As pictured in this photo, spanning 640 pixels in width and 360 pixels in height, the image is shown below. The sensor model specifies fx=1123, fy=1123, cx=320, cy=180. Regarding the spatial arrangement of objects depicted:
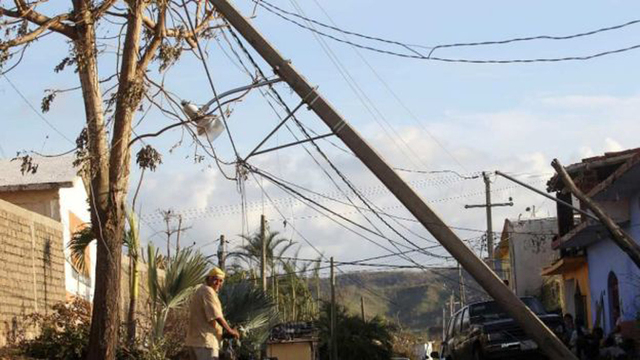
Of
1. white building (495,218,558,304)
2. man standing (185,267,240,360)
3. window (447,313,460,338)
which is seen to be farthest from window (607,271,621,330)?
white building (495,218,558,304)

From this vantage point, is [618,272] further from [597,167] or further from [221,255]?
[221,255]

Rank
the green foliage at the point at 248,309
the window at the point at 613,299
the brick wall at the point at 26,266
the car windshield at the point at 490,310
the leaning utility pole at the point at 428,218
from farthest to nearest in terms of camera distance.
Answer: the window at the point at 613,299 → the car windshield at the point at 490,310 → the green foliage at the point at 248,309 → the brick wall at the point at 26,266 → the leaning utility pole at the point at 428,218

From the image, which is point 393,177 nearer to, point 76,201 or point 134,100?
point 134,100

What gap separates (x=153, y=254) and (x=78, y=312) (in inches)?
68.2

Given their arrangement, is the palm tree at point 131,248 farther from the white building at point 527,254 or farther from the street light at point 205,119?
the white building at point 527,254

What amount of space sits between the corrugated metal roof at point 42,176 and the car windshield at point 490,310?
986 centimetres

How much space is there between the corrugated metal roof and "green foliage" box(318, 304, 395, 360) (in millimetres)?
12838

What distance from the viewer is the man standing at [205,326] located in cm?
1333

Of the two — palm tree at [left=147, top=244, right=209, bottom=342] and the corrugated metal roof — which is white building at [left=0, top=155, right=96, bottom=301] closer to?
the corrugated metal roof

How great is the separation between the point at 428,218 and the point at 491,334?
6.90 m

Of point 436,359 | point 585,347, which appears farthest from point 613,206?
point 436,359

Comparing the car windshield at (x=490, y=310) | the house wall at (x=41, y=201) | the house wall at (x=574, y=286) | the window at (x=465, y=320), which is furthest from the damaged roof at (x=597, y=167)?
the house wall at (x=41, y=201)

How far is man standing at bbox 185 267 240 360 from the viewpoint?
13.3m

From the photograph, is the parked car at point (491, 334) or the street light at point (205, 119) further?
the parked car at point (491, 334)
